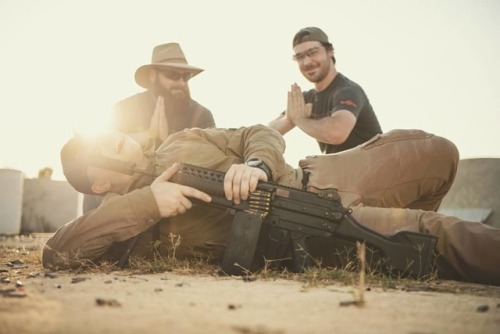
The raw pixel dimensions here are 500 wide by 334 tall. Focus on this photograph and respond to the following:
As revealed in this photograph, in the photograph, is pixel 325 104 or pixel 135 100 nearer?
pixel 325 104

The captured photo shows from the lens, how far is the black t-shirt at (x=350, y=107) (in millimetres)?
4875

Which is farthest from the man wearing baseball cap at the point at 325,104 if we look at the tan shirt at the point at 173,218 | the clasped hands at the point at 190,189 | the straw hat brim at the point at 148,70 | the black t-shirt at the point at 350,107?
the clasped hands at the point at 190,189

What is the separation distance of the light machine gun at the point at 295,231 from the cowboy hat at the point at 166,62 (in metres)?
3.63

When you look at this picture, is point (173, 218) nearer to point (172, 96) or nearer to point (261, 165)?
point (261, 165)

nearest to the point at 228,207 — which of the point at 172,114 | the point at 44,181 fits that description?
the point at 172,114

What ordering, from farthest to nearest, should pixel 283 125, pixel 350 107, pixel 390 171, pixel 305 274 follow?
pixel 283 125
pixel 350 107
pixel 390 171
pixel 305 274

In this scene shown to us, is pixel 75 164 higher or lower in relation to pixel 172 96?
lower

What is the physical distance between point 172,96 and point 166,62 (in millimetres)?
452

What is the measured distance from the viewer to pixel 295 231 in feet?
9.40

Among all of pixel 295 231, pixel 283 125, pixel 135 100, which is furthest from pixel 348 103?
pixel 135 100

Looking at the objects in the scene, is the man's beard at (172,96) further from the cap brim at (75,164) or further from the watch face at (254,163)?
the watch face at (254,163)

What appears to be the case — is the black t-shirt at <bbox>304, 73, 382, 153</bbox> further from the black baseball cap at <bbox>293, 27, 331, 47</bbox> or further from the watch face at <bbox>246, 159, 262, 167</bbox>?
the watch face at <bbox>246, 159, 262, 167</bbox>

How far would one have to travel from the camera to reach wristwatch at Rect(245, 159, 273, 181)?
3.10 m

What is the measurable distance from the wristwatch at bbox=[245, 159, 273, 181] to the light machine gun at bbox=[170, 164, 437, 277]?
223 mm
